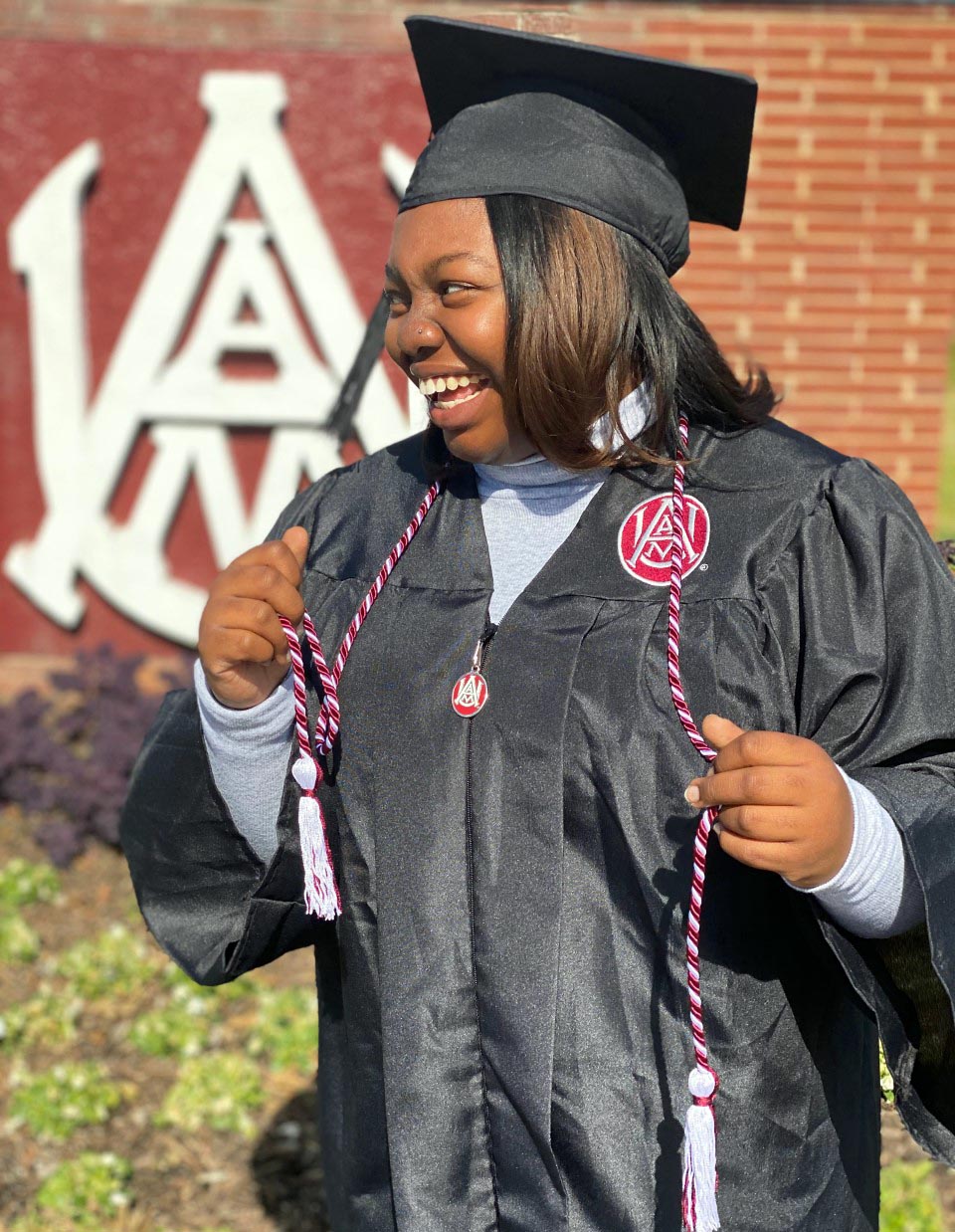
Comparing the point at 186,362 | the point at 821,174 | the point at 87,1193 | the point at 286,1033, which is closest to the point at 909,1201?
the point at 286,1033

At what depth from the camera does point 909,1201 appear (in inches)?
130

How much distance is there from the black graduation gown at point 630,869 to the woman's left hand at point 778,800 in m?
0.11

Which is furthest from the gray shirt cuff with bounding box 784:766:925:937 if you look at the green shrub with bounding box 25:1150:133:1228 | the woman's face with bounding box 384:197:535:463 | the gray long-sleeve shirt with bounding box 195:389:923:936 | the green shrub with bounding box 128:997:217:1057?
the green shrub with bounding box 128:997:217:1057

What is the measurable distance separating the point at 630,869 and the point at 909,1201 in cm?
213

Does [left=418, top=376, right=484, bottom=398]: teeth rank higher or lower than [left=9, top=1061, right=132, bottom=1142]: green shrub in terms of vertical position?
higher

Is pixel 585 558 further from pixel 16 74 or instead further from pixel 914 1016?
pixel 16 74

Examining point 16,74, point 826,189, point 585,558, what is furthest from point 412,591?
point 16,74

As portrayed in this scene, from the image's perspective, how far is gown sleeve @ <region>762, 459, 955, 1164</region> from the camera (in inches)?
62.5

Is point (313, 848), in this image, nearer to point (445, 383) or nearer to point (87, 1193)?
point (445, 383)

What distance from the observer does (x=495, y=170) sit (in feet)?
5.67

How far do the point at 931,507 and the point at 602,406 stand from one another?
4.21 m

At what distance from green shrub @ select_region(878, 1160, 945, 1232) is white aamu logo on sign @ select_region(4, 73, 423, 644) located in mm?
3033

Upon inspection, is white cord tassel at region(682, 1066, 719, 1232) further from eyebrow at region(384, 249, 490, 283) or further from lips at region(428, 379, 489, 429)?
eyebrow at region(384, 249, 490, 283)

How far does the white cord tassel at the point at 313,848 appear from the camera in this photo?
5.69ft
